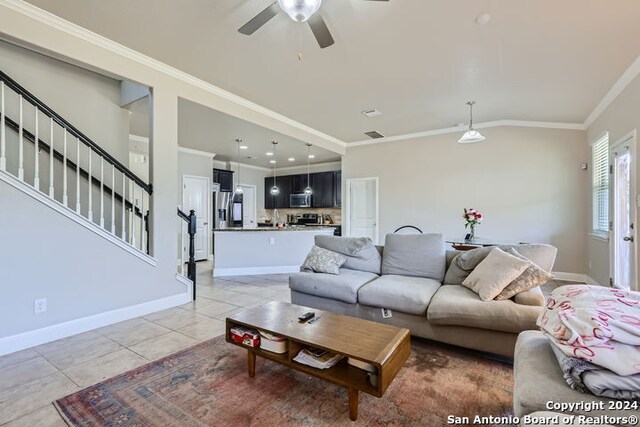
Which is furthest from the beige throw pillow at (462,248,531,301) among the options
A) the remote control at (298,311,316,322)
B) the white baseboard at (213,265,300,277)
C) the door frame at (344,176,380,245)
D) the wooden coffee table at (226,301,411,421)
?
the door frame at (344,176,380,245)

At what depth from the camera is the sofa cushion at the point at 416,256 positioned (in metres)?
3.22

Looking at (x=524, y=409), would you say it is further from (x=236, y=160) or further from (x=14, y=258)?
(x=236, y=160)

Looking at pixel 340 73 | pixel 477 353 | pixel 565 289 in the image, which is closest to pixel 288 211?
pixel 340 73

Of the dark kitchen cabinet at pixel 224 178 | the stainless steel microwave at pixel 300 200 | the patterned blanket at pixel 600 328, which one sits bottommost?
the patterned blanket at pixel 600 328

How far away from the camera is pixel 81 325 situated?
112 inches

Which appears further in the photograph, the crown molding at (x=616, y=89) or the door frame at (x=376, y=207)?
the door frame at (x=376, y=207)

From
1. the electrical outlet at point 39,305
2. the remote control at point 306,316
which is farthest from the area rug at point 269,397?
the electrical outlet at point 39,305

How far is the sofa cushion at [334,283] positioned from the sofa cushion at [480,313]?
2.49 ft

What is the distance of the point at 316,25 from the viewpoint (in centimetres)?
211

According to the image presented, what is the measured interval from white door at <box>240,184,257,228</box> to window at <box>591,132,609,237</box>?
7589 millimetres

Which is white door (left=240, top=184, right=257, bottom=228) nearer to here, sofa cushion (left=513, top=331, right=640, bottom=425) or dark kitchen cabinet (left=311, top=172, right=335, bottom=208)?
dark kitchen cabinet (left=311, top=172, right=335, bottom=208)

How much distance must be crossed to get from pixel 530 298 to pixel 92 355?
3541 mm

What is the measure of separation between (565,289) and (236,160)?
7621 mm

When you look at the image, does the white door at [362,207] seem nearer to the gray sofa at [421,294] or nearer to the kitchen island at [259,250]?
the kitchen island at [259,250]
